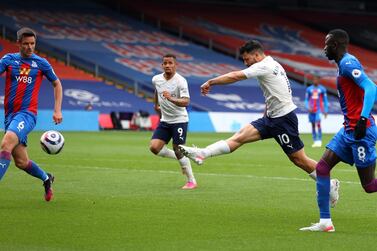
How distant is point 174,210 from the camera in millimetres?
12445

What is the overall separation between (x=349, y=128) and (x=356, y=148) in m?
0.24

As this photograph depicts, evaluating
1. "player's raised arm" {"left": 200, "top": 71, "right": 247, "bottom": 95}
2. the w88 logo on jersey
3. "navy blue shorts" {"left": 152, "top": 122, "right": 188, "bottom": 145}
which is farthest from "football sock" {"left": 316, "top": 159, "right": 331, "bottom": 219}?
"navy blue shorts" {"left": 152, "top": 122, "right": 188, "bottom": 145}

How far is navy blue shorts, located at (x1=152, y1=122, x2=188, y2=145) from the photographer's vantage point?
1638 cm

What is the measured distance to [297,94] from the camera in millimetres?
54062

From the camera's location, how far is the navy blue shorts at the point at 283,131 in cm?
1266

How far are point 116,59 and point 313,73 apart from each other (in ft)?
44.8

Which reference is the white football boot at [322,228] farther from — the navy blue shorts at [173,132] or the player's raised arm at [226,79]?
the navy blue shorts at [173,132]

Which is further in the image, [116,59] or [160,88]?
[116,59]

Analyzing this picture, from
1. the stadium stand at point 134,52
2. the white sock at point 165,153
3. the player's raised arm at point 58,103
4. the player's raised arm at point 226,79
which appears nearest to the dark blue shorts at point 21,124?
the player's raised arm at point 58,103

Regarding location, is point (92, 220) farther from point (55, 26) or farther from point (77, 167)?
point (55, 26)

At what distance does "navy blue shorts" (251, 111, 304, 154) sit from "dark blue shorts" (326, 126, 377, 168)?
2361 mm

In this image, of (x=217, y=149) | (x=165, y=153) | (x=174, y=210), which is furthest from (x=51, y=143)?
(x=165, y=153)

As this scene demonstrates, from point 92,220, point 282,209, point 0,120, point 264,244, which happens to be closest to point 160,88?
point 282,209

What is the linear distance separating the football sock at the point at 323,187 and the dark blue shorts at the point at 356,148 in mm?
230
